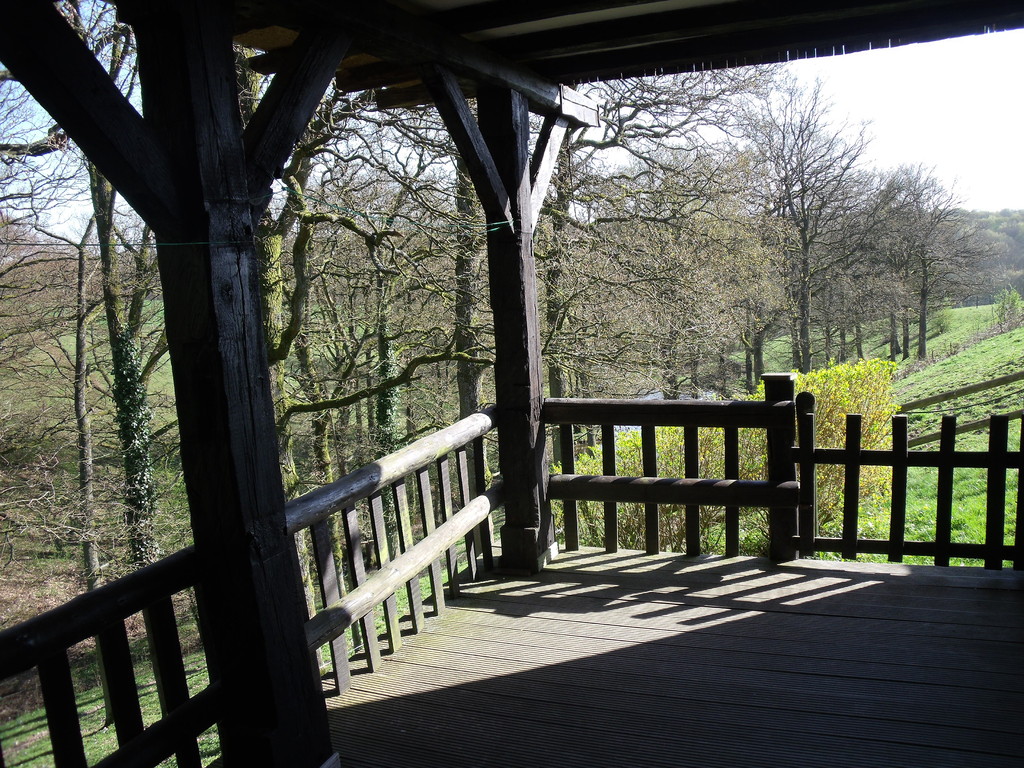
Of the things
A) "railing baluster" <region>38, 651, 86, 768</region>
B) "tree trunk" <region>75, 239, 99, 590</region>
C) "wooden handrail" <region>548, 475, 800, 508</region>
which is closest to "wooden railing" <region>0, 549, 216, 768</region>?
"railing baluster" <region>38, 651, 86, 768</region>

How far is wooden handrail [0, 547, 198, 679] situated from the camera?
64.2 inches

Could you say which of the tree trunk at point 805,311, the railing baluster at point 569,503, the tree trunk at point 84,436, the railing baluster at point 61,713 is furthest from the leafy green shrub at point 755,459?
the tree trunk at point 805,311

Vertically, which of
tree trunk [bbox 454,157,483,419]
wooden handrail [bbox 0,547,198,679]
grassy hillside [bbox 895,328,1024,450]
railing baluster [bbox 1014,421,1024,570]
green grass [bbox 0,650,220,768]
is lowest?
green grass [bbox 0,650,220,768]

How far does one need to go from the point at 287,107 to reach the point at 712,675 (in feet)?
8.43

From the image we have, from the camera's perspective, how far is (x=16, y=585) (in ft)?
31.3

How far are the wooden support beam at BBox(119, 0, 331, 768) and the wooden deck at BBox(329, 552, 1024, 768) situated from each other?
56 centimetres

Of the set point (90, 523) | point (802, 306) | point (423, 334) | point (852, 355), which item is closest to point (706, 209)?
point (423, 334)

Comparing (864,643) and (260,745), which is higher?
(260,745)

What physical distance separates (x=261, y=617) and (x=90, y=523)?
8.32 m

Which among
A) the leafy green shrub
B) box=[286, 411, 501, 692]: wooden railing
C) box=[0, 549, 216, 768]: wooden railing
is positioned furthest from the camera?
the leafy green shrub

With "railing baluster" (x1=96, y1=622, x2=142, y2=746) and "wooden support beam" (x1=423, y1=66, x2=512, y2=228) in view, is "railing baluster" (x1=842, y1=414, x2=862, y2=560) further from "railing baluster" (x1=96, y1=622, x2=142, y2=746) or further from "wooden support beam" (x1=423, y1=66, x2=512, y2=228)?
"railing baluster" (x1=96, y1=622, x2=142, y2=746)

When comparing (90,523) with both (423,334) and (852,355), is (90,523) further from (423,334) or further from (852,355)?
(852,355)

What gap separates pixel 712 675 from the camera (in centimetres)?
299

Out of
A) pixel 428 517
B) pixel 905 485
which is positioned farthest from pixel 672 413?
pixel 428 517
